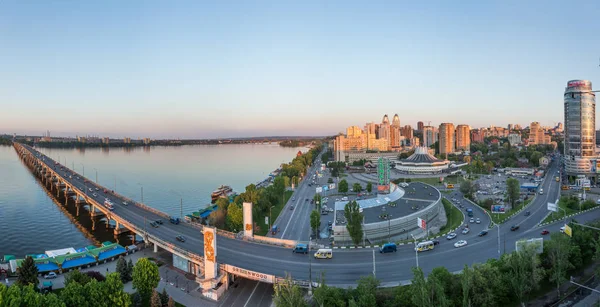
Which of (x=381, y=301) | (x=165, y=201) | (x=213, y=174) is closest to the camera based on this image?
(x=381, y=301)

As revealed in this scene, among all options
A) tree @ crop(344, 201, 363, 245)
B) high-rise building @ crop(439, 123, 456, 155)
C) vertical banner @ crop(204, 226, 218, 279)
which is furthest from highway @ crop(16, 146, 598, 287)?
high-rise building @ crop(439, 123, 456, 155)

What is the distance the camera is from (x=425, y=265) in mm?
17422

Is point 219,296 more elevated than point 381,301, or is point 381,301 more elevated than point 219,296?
point 381,301

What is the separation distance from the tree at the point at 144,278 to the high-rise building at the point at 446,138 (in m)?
89.3

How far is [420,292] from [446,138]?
89780 millimetres

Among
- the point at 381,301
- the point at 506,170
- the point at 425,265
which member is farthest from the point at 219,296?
the point at 506,170

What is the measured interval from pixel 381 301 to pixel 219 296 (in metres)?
7.50

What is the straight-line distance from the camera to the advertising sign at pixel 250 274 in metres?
16.2

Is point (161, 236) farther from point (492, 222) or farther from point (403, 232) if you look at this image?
point (492, 222)

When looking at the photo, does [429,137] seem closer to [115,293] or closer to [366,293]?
[366,293]

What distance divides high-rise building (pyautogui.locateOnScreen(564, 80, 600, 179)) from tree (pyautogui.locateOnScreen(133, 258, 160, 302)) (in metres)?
57.4

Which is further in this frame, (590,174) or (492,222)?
(590,174)

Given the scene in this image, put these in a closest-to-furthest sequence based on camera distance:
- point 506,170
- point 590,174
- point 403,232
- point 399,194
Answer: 1. point 403,232
2. point 399,194
3. point 590,174
4. point 506,170

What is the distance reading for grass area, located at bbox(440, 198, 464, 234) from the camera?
2757 cm
